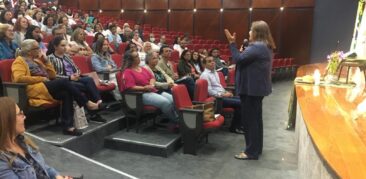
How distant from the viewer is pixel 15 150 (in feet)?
4.89

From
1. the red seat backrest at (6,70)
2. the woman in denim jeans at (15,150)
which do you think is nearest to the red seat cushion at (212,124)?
the red seat backrest at (6,70)

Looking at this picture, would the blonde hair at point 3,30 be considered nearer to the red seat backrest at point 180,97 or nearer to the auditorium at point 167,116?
the auditorium at point 167,116

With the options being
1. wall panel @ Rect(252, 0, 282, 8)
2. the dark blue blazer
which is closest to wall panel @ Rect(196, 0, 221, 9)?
wall panel @ Rect(252, 0, 282, 8)

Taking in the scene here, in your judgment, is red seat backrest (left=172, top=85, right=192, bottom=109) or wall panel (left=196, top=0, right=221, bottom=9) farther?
wall panel (left=196, top=0, right=221, bottom=9)

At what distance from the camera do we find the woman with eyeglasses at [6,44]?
3.59 meters

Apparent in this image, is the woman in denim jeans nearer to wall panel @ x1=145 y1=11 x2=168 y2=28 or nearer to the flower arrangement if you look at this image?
the flower arrangement

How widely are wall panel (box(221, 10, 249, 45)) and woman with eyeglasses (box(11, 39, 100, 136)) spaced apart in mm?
8026

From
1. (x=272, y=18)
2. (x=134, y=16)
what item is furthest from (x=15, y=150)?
(x=134, y=16)

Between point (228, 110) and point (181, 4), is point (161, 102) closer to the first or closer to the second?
point (228, 110)

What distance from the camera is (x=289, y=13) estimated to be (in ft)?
32.6

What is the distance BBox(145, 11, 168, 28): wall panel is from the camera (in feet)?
39.0

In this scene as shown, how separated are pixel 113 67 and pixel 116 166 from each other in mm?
1757

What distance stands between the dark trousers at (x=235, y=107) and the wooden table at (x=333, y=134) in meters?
1.03

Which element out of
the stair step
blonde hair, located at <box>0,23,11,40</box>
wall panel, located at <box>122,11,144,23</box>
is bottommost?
the stair step
